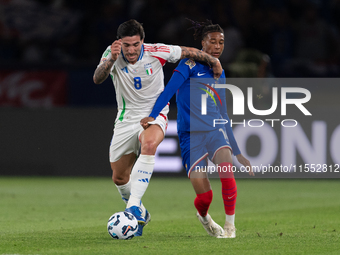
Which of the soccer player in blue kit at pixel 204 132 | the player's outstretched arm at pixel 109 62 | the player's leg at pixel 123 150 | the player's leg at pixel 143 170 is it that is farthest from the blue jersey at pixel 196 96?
the player's outstretched arm at pixel 109 62

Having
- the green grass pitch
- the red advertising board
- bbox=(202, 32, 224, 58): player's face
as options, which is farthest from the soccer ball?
the red advertising board

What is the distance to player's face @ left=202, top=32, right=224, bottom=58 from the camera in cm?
586

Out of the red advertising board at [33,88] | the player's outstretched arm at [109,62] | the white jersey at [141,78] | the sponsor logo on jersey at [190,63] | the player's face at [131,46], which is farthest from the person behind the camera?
the red advertising board at [33,88]

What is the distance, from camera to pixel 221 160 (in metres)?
5.60

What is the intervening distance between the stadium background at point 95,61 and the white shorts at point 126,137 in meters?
4.60

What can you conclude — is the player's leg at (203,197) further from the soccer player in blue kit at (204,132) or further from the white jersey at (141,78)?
the white jersey at (141,78)

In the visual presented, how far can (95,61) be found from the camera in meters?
12.6

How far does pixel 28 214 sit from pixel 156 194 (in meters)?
2.53

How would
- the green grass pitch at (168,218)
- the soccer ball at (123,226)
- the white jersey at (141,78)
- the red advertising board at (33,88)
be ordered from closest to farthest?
the green grass pitch at (168,218), the soccer ball at (123,226), the white jersey at (141,78), the red advertising board at (33,88)

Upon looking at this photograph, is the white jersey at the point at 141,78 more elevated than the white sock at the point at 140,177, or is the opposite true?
the white jersey at the point at 141,78

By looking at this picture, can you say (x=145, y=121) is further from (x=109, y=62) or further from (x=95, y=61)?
(x=95, y=61)

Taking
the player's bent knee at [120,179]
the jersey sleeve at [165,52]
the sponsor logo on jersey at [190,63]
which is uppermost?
the jersey sleeve at [165,52]

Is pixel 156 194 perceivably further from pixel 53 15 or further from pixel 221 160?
pixel 53 15

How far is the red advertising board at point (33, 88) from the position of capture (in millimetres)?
12430
